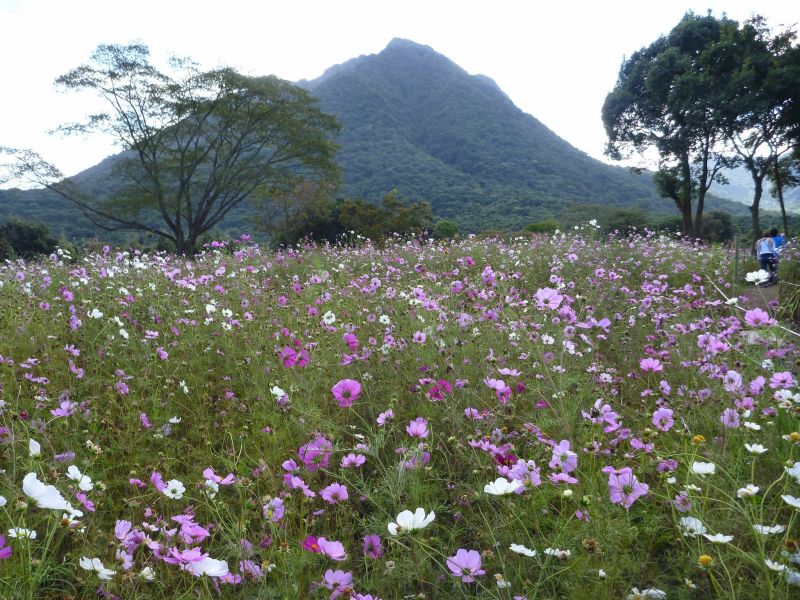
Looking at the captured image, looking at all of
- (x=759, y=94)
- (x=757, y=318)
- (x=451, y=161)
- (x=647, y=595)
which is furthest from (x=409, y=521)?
(x=451, y=161)

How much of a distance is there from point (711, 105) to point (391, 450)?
736 inches

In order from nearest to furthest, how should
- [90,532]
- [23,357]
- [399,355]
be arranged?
1. [90,532]
2. [399,355]
3. [23,357]

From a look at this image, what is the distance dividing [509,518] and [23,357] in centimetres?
255

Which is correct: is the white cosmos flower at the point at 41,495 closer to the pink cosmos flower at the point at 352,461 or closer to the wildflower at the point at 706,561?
the pink cosmos flower at the point at 352,461

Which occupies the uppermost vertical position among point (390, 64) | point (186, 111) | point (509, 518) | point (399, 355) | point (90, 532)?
point (390, 64)

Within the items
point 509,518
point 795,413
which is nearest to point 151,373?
point 509,518

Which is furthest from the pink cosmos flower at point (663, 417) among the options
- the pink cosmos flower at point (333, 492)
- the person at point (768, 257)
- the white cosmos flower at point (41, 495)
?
the person at point (768, 257)

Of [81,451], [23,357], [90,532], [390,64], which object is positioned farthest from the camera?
[390,64]

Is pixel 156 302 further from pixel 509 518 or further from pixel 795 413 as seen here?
pixel 795 413

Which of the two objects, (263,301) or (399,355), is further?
(263,301)

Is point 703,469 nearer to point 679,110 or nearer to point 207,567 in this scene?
point 207,567

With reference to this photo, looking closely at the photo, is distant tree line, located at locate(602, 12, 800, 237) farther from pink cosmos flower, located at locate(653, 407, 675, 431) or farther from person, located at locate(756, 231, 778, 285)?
pink cosmos flower, located at locate(653, 407, 675, 431)

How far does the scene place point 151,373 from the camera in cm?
241

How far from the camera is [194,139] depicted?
65.2ft
